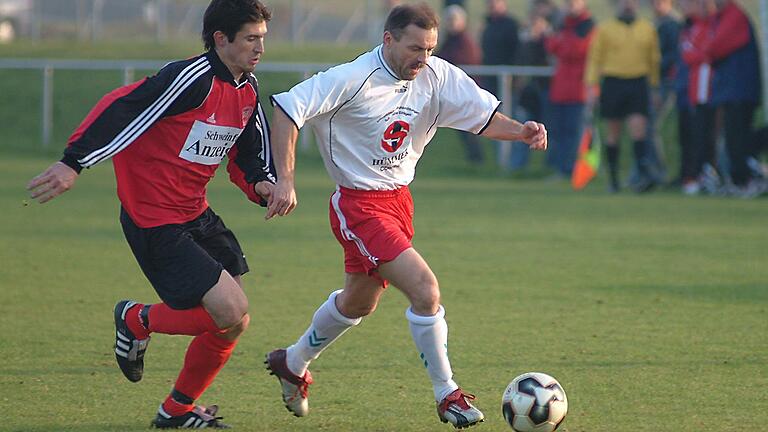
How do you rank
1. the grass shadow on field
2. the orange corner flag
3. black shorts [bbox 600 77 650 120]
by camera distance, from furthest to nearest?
1. the orange corner flag
2. black shorts [bbox 600 77 650 120]
3. the grass shadow on field

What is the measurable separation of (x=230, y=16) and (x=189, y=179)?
676 mm

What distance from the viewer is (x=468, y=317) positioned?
7574mm

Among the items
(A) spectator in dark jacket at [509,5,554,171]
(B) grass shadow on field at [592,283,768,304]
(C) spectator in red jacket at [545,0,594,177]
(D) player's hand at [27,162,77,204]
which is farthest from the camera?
(A) spectator in dark jacket at [509,5,554,171]

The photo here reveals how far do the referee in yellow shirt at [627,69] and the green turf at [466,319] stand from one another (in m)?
1.97

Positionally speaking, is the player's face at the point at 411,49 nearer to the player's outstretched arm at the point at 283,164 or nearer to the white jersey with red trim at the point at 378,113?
the white jersey with red trim at the point at 378,113

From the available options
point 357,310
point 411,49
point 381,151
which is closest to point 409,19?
point 411,49

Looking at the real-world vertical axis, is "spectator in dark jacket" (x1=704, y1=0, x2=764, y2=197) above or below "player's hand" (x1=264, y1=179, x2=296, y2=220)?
below

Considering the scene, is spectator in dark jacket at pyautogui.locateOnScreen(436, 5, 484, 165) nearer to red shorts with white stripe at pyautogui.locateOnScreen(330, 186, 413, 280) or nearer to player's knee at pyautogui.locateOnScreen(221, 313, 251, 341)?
red shorts with white stripe at pyautogui.locateOnScreen(330, 186, 413, 280)

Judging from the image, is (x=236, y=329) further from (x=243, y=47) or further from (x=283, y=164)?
(x=243, y=47)

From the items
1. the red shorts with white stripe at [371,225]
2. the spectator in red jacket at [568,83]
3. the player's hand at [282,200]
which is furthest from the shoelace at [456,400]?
the spectator in red jacket at [568,83]

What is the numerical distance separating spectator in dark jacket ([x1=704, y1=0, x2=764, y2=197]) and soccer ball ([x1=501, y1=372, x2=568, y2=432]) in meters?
10.1

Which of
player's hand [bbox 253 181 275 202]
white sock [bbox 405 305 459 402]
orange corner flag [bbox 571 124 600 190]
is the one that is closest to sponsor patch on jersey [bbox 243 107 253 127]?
player's hand [bbox 253 181 275 202]

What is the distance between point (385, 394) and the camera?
569 centimetres

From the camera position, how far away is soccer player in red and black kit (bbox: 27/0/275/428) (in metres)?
5.03
